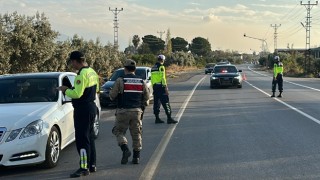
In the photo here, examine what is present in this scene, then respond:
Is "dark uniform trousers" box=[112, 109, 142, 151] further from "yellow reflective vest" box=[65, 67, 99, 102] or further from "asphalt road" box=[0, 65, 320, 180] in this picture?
"yellow reflective vest" box=[65, 67, 99, 102]

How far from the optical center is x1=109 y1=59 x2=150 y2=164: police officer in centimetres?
726

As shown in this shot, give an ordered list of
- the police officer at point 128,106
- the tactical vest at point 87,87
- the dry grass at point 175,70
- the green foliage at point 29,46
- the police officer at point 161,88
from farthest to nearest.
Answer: the dry grass at point 175,70
the green foliage at point 29,46
the police officer at point 161,88
the police officer at point 128,106
the tactical vest at point 87,87

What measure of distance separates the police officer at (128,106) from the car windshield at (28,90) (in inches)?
54.3

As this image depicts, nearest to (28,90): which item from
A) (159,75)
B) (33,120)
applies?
(33,120)

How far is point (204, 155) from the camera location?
26.0 ft

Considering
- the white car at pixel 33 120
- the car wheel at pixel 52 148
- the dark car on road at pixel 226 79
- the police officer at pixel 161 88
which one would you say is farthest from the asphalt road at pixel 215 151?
the dark car on road at pixel 226 79

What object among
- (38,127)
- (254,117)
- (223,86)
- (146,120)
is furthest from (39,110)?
(223,86)

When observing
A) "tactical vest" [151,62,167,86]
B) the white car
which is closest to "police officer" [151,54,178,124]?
"tactical vest" [151,62,167,86]

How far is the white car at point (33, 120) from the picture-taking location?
21.5 feet

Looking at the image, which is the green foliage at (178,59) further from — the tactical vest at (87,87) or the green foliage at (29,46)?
the tactical vest at (87,87)

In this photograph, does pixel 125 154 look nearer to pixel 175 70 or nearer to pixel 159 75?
pixel 159 75

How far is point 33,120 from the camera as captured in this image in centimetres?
677

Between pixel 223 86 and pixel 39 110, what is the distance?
73.3 ft

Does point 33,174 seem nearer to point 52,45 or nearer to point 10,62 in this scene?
point 10,62
